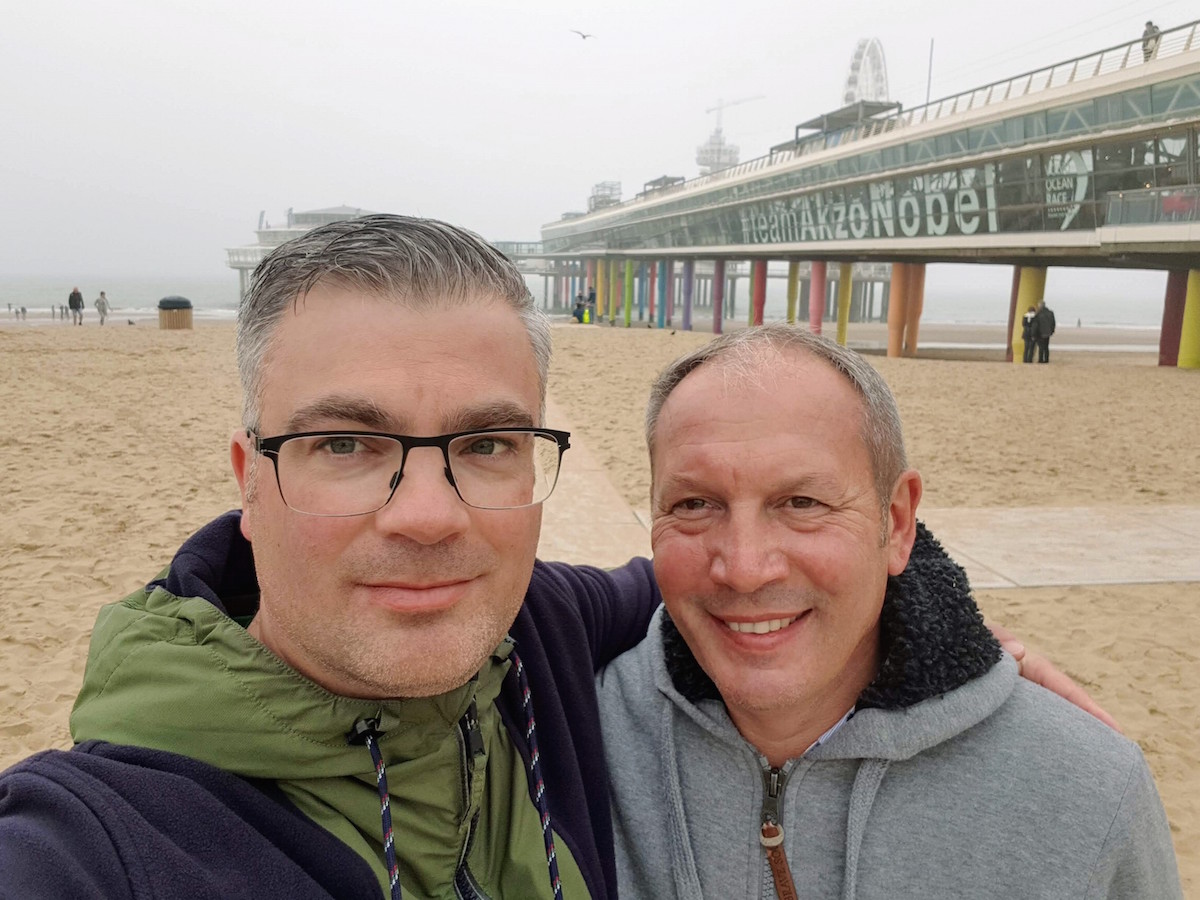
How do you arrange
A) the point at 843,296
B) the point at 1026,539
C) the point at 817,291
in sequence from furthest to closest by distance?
the point at 817,291 → the point at 843,296 → the point at 1026,539

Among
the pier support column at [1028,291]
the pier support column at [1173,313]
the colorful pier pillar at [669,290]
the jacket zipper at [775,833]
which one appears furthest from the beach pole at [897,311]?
the jacket zipper at [775,833]

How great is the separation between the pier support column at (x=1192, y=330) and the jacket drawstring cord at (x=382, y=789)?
2521 cm

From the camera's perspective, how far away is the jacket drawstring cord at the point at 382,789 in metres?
1.23

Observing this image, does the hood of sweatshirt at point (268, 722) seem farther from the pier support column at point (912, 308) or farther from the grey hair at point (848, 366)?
the pier support column at point (912, 308)

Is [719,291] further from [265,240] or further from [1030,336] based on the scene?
[265,240]

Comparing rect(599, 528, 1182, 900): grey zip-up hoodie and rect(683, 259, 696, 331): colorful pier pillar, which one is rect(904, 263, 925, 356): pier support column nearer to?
rect(683, 259, 696, 331): colorful pier pillar

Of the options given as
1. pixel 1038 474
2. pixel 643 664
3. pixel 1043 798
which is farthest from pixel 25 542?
pixel 1038 474

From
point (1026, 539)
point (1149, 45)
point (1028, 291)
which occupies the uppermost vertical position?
point (1149, 45)

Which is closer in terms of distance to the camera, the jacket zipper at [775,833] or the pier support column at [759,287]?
the jacket zipper at [775,833]

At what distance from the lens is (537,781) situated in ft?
4.92

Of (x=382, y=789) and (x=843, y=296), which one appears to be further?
(x=843, y=296)

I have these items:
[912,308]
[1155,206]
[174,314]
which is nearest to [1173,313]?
[1155,206]

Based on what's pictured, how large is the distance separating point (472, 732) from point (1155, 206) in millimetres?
22497

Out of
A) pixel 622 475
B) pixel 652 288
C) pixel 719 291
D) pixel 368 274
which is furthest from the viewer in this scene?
pixel 652 288
